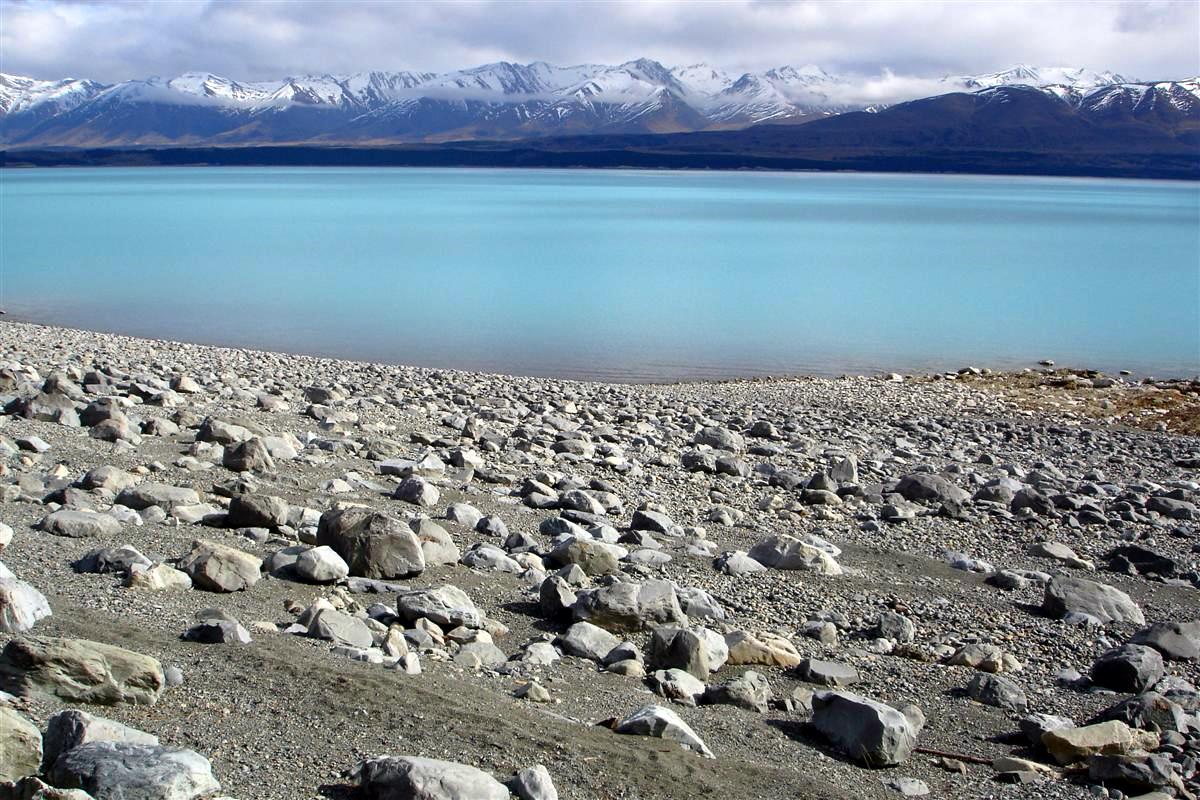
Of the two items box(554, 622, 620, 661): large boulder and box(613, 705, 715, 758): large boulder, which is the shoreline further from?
box(613, 705, 715, 758): large boulder

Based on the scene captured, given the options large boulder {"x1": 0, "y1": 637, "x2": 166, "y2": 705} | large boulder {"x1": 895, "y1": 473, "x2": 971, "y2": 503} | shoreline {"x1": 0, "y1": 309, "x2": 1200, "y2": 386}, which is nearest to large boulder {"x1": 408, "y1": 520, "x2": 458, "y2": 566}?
large boulder {"x1": 0, "y1": 637, "x2": 166, "y2": 705}

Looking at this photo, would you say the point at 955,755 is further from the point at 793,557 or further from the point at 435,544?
the point at 435,544

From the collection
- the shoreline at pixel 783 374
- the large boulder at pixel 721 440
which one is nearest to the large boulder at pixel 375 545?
the large boulder at pixel 721 440

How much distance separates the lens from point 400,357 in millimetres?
23781

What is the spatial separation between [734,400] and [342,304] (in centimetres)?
1711

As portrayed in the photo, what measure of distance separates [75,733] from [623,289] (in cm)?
3229

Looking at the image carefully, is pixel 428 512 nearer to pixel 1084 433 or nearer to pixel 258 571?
pixel 258 571

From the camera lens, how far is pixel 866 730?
4734 mm

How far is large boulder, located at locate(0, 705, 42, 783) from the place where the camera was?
337 centimetres

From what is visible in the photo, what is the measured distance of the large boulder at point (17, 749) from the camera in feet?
11.1

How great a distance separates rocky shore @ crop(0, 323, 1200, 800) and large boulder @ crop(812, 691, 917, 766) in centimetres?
1

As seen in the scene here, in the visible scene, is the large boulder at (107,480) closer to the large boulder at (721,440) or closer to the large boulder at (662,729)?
the large boulder at (662,729)

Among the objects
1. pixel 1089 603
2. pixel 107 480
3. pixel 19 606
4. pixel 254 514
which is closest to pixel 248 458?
pixel 107 480

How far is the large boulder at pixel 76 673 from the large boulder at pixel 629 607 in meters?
2.42
